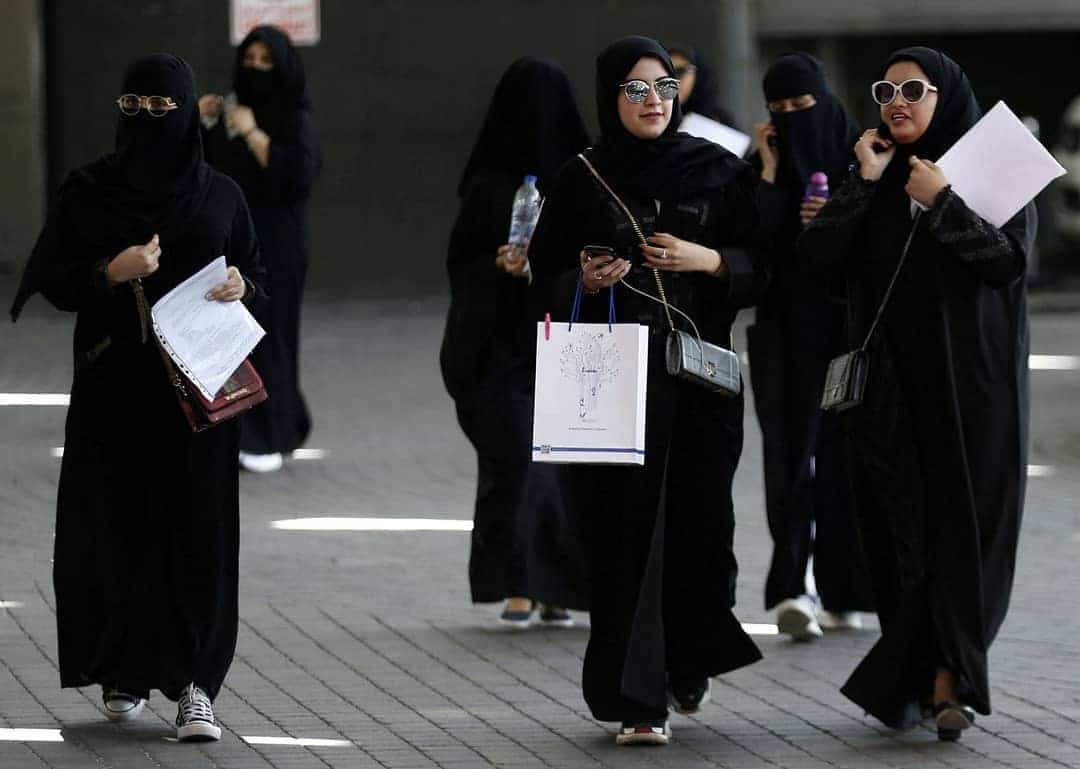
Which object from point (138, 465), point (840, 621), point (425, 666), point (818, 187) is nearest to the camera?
point (138, 465)

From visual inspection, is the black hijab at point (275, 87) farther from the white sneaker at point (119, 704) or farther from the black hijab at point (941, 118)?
the black hijab at point (941, 118)

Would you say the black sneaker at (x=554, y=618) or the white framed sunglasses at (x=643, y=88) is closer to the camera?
the white framed sunglasses at (x=643, y=88)

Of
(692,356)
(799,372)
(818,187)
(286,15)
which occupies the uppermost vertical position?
(286,15)

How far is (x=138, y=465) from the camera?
22.9 ft

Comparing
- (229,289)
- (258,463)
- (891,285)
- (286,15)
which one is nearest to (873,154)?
(891,285)

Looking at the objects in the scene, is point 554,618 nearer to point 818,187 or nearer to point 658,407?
point 818,187

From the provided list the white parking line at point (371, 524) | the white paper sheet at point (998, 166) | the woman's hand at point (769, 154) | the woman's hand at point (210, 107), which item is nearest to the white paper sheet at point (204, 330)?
the white paper sheet at point (998, 166)

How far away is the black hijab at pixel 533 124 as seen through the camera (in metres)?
8.30

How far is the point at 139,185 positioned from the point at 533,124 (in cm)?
186

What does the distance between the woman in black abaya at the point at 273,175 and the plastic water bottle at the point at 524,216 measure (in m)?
4.22

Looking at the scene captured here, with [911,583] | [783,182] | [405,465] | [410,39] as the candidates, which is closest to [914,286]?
[911,583]

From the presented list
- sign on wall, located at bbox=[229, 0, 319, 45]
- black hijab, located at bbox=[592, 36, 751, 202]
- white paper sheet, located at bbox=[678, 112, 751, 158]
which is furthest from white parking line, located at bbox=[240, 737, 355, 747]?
sign on wall, located at bbox=[229, 0, 319, 45]

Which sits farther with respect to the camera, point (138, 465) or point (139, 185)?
point (138, 465)

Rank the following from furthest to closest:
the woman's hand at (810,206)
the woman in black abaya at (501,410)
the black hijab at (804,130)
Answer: the woman in black abaya at (501,410) → the black hijab at (804,130) → the woman's hand at (810,206)
